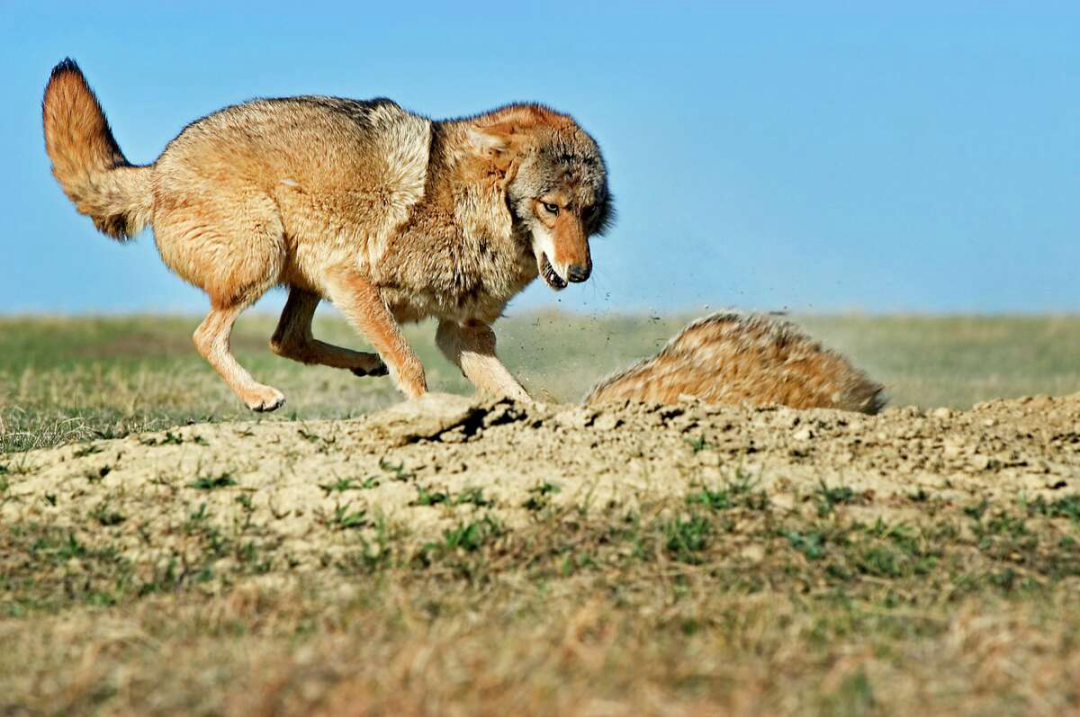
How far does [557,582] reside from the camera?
4770mm

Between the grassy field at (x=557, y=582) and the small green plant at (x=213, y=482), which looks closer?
the grassy field at (x=557, y=582)

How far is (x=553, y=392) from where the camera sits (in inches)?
368

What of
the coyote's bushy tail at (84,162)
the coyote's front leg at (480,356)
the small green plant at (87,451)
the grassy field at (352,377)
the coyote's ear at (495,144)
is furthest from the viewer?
the grassy field at (352,377)

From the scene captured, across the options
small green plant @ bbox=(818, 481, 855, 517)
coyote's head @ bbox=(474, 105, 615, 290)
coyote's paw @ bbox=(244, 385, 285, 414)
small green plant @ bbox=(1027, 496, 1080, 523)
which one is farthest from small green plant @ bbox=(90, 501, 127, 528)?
small green plant @ bbox=(1027, 496, 1080, 523)

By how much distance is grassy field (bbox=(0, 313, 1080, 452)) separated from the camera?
9109mm

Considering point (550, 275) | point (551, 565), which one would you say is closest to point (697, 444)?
point (551, 565)

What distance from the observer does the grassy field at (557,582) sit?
349cm

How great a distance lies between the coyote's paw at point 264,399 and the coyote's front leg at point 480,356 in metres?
1.21

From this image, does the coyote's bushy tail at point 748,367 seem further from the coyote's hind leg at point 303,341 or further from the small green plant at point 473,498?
the coyote's hind leg at point 303,341

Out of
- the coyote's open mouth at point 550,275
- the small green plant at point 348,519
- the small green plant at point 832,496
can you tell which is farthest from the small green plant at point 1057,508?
the coyote's open mouth at point 550,275

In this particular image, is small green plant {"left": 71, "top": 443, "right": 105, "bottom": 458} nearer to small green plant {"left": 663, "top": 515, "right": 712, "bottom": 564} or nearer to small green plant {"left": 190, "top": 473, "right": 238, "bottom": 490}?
small green plant {"left": 190, "top": 473, "right": 238, "bottom": 490}

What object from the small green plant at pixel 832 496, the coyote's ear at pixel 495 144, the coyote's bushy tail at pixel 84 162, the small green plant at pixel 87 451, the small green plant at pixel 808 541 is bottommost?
the small green plant at pixel 87 451

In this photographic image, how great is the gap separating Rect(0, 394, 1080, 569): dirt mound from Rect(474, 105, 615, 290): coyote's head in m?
1.77

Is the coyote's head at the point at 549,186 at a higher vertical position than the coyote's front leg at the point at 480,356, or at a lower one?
higher
